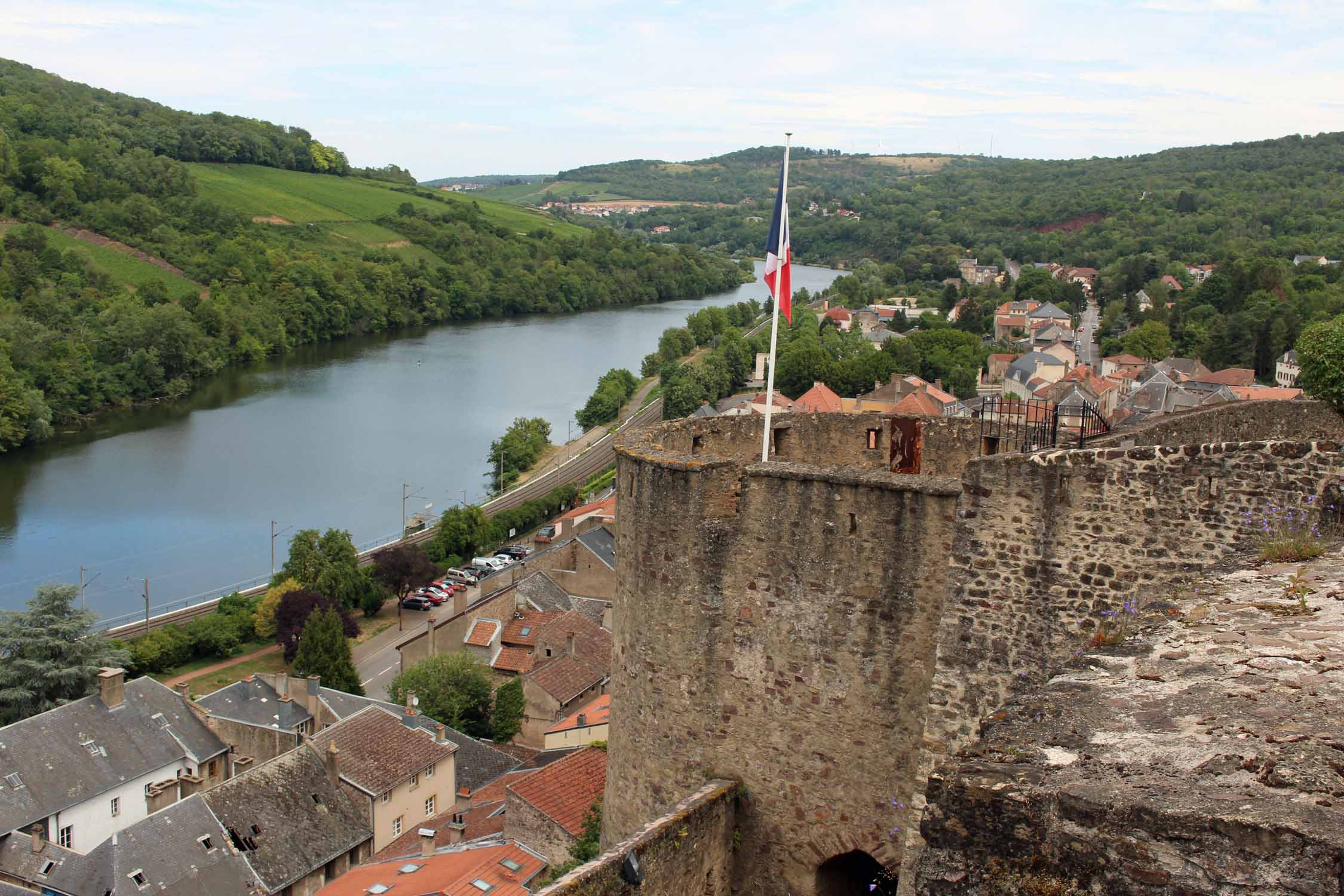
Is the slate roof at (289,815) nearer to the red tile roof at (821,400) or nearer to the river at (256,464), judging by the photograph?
the river at (256,464)

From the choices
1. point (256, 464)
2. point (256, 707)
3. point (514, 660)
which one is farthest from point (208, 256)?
point (256, 707)

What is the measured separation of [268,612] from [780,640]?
38.2 metres

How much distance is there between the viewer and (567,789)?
20406 mm

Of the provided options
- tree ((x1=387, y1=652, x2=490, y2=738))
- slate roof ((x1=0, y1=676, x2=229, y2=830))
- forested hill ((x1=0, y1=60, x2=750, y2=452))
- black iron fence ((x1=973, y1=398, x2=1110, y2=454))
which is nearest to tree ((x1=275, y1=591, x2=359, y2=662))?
tree ((x1=387, y1=652, x2=490, y2=738))

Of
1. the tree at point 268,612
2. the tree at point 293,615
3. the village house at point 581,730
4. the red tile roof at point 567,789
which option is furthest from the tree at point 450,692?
the red tile roof at point 567,789

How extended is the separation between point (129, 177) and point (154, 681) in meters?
116

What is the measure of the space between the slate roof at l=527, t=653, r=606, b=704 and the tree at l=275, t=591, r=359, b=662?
975 centimetres

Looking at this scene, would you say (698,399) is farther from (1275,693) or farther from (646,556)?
(1275,693)

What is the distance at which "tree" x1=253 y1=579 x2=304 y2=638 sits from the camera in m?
43.1

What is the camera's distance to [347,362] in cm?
10469

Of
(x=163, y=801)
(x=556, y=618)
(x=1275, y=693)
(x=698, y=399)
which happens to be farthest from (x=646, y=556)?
(x=698, y=399)

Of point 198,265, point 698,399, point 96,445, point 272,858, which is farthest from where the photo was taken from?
point 198,265

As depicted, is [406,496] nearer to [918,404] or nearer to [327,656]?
[327,656]

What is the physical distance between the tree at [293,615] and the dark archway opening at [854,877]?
113 feet
